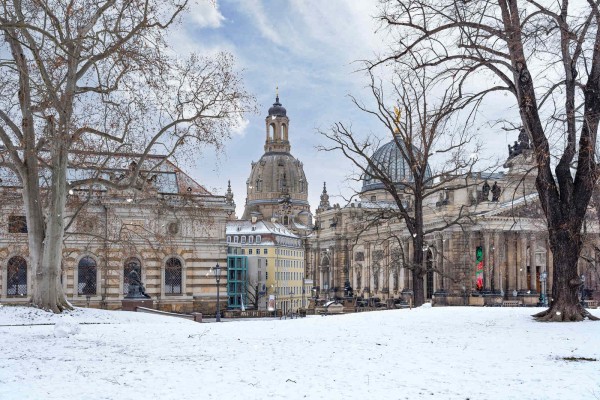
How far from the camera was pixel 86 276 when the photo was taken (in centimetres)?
4569

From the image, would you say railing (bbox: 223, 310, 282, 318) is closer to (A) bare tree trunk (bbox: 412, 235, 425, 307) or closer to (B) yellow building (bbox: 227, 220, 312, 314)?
(A) bare tree trunk (bbox: 412, 235, 425, 307)

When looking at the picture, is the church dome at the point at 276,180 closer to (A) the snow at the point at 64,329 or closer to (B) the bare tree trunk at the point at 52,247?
(B) the bare tree trunk at the point at 52,247

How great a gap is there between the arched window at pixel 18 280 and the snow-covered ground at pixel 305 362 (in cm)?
2648

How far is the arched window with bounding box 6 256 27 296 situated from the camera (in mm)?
43125

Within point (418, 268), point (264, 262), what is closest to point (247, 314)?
point (418, 268)

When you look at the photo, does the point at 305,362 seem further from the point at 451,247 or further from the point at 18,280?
the point at 451,247

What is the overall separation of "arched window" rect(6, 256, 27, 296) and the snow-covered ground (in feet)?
86.9

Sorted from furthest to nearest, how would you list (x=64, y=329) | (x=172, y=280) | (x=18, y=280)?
(x=172, y=280) < (x=18, y=280) < (x=64, y=329)

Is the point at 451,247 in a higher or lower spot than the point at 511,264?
higher

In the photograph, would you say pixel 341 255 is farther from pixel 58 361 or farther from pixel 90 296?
pixel 58 361

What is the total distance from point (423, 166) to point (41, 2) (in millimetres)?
17215

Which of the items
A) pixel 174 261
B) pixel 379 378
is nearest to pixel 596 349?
pixel 379 378

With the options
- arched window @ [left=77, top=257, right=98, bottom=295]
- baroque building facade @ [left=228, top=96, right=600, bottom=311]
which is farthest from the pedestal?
arched window @ [left=77, top=257, right=98, bottom=295]

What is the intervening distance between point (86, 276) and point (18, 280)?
14.1 ft
